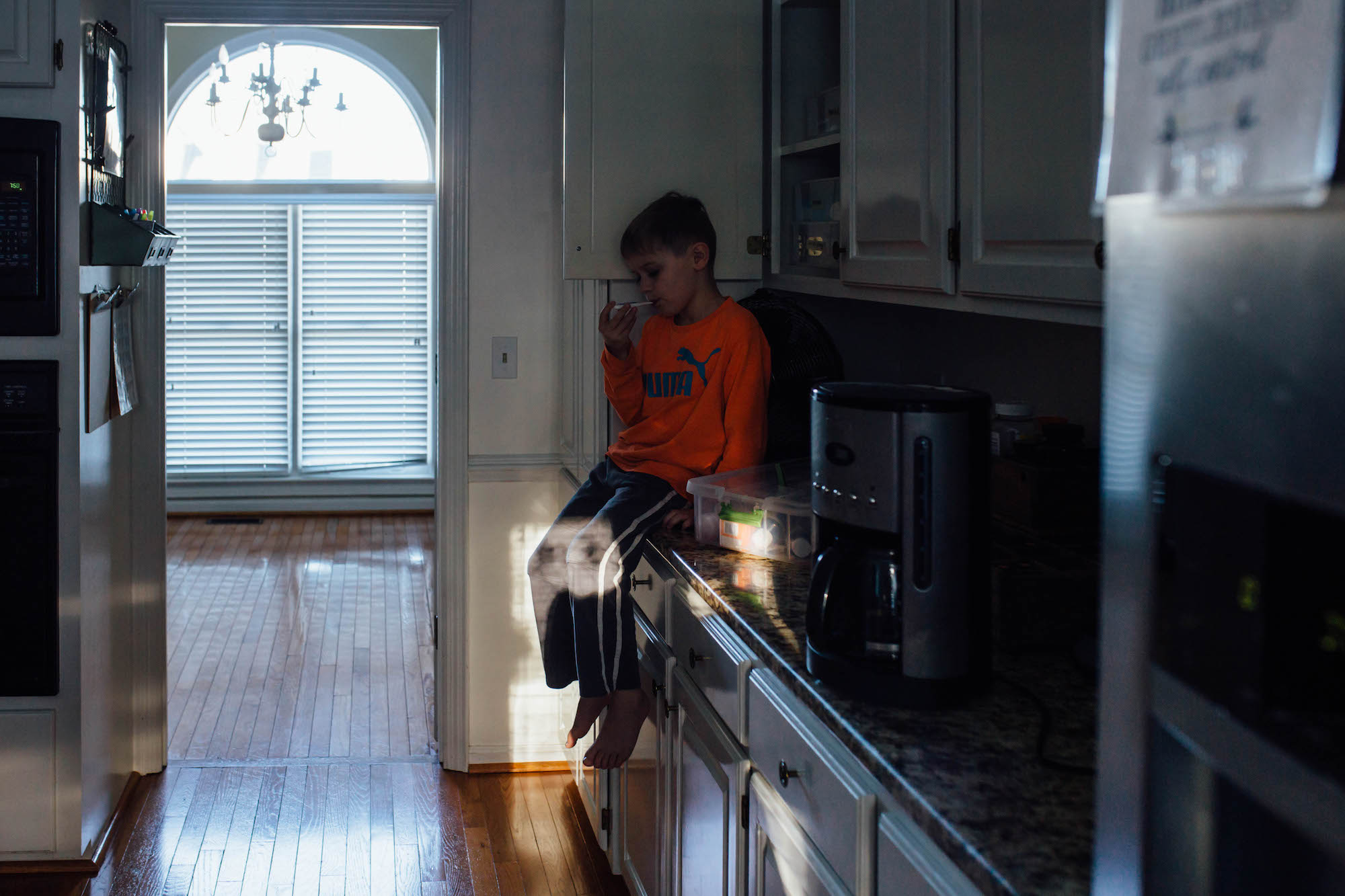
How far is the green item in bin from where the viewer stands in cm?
200

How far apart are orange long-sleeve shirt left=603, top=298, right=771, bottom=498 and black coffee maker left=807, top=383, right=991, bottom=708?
3.36 feet

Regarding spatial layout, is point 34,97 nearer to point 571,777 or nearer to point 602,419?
point 602,419

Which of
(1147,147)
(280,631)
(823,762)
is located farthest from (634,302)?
(280,631)

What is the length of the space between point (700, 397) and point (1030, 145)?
3.53 feet

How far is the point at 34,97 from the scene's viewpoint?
2617 mm

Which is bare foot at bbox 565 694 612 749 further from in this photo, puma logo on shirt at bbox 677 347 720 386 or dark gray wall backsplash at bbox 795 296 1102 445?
dark gray wall backsplash at bbox 795 296 1102 445

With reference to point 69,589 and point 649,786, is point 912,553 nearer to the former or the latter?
point 649,786

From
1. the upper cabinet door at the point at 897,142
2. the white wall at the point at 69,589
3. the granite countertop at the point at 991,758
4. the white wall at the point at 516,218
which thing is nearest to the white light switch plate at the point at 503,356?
the white wall at the point at 516,218

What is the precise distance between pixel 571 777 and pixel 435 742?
48 cm

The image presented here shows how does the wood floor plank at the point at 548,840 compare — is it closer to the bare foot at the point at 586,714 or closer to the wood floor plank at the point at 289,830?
the bare foot at the point at 586,714

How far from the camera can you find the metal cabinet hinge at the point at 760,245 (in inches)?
106

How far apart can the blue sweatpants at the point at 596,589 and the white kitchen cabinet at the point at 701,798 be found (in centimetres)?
19

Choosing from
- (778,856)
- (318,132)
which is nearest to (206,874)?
(778,856)

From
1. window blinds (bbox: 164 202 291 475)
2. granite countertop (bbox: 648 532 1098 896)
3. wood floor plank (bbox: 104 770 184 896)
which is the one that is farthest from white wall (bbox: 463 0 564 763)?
window blinds (bbox: 164 202 291 475)
